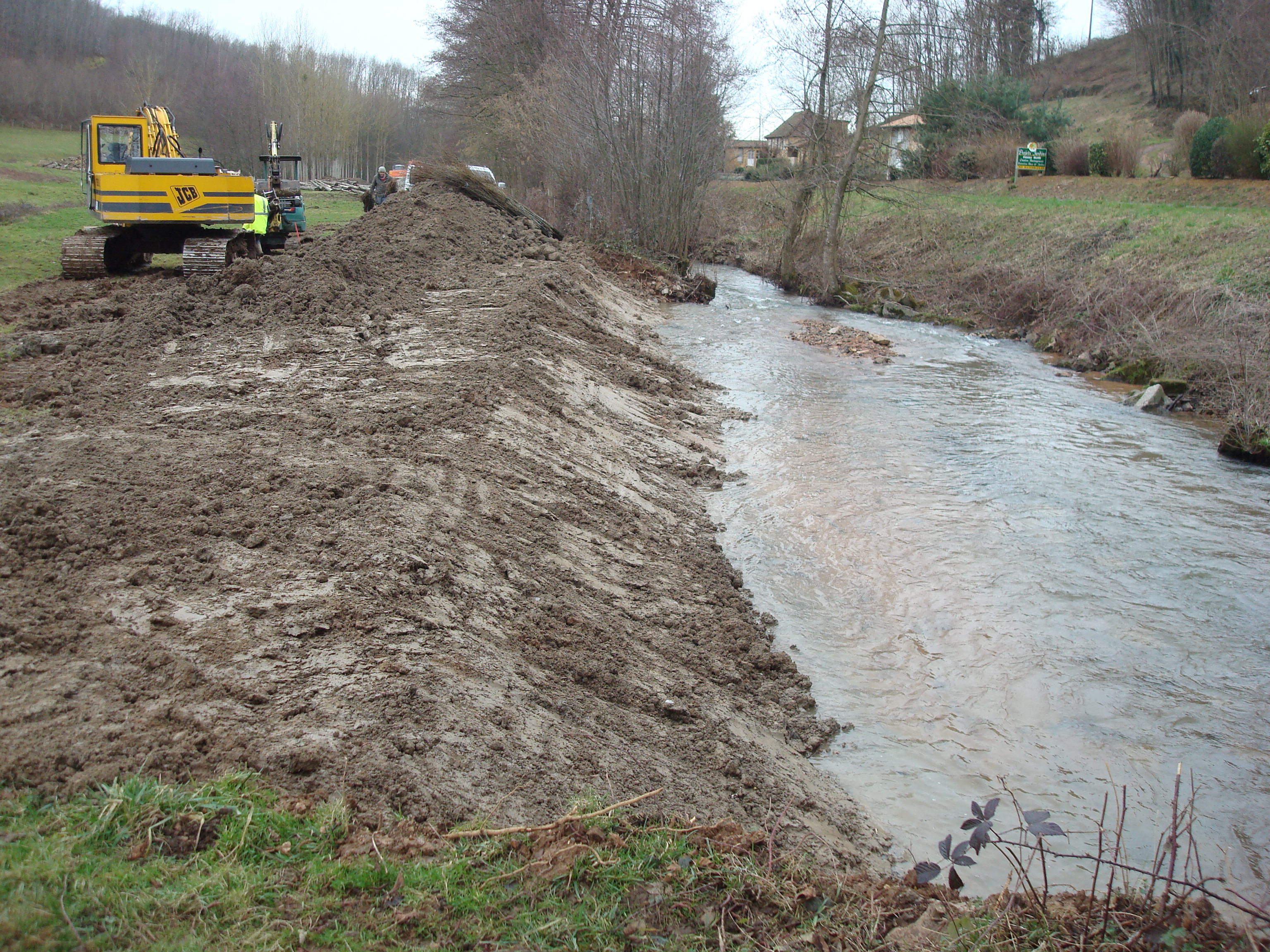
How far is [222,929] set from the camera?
251cm

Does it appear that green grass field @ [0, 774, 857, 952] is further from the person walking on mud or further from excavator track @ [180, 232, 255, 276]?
the person walking on mud

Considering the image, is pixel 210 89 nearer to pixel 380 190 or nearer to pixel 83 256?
pixel 380 190

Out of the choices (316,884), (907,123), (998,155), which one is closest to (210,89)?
(907,123)

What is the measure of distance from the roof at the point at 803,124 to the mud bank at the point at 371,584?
1811cm

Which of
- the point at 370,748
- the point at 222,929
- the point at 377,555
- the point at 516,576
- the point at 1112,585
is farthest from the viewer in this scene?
the point at 1112,585

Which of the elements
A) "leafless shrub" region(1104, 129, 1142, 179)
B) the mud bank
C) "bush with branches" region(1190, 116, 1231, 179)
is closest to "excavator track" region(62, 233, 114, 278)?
the mud bank

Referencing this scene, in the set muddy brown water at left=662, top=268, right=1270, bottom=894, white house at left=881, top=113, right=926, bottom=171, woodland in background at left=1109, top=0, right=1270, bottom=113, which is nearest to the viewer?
muddy brown water at left=662, top=268, right=1270, bottom=894

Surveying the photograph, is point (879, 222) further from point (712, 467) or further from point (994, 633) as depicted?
point (994, 633)

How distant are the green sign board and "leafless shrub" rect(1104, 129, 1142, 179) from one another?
8.28ft

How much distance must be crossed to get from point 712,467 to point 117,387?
566cm

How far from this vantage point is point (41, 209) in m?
22.6

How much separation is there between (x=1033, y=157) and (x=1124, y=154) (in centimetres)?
368

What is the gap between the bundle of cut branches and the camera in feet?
59.1

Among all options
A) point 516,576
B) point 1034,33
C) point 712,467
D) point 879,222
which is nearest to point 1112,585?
point 712,467
